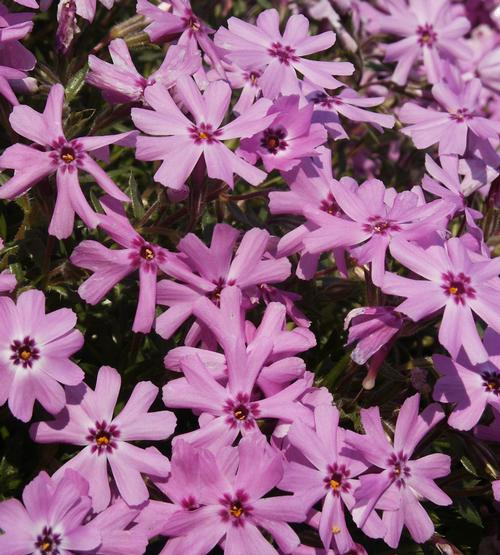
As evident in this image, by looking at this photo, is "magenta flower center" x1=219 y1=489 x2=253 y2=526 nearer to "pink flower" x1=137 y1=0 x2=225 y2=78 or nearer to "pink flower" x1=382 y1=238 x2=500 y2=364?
"pink flower" x1=382 y1=238 x2=500 y2=364

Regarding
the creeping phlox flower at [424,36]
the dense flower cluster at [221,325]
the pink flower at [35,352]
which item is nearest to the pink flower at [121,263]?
the dense flower cluster at [221,325]

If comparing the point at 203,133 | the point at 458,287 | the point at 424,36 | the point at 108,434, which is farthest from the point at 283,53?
the point at 108,434

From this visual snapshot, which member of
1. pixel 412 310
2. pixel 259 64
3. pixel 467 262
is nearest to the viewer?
pixel 412 310

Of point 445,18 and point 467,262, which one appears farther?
point 445,18

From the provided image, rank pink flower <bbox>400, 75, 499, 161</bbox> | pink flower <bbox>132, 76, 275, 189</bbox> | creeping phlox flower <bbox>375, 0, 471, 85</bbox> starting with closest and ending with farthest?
pink flower <bbox>132, 76, 275, 189</bbox> < pink flower <bbox>400, 75, 499, 161</bbox> < creeping phlox flower <bbox>375, 0, 471, 85</bbox>

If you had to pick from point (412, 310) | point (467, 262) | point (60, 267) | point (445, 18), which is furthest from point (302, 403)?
point (445, 18)

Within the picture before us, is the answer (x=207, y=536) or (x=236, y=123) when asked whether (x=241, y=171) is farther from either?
(x=207, y=536)

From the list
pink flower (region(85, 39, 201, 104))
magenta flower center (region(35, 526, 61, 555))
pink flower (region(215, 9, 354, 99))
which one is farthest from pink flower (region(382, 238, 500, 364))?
magenta flower center (region(35, 526, 61, 555))

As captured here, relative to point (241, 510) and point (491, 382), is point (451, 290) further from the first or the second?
point (241, 510)
